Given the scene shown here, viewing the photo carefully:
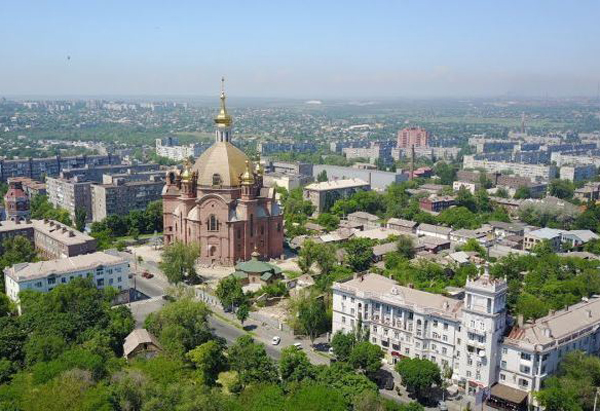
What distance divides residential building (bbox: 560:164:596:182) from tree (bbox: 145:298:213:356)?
317 ft

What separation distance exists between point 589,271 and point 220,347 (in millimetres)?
30151

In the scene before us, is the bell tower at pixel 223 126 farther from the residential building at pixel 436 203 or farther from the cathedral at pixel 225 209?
the residential building at pixel 436 203

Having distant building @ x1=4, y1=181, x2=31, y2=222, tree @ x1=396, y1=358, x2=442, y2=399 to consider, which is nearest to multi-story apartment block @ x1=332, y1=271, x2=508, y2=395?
tree @ x1=396, y1=358, x2=442, y2=399

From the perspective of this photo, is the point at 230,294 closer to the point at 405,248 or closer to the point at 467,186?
the point at 405,248

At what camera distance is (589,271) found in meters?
48.4

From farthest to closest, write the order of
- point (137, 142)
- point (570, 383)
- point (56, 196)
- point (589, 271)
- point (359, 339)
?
1. point (137, 142)
2. point (56, 196)
3. point (589, 271)
4. point (359, 339)
5. point (570, 383)

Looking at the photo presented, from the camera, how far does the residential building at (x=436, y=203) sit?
83.9 meters

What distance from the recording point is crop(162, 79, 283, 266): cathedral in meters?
56.5

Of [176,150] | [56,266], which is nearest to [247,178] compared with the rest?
[56,266]

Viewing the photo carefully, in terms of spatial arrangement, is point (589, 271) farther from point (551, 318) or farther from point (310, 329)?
point (310, 329)

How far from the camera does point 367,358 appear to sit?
33688mm

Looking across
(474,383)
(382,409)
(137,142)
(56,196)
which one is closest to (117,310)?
(382,409)

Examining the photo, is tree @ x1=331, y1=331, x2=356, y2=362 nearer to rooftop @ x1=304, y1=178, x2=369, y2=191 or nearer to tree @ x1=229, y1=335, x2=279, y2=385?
tree @ x1=229, y1=335, x2=279, y2=385

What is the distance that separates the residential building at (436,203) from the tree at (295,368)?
54502 millimetres
